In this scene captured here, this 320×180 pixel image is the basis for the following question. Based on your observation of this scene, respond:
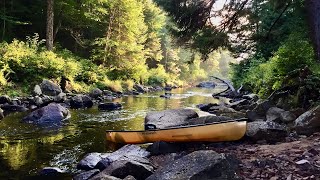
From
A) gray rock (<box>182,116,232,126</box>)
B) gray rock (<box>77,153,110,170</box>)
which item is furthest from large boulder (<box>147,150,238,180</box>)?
gray rock (<box>182,116,232,126</box>)

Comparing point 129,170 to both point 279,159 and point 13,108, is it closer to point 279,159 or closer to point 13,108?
point 279,159

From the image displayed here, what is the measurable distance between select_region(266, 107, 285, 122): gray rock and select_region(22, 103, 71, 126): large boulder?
556 centimetres

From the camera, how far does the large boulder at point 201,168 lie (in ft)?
12.3

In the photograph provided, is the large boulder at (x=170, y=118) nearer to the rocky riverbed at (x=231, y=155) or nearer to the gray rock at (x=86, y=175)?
the rocky riverbed at (x=231, y=155)

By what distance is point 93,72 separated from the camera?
63.7 feet

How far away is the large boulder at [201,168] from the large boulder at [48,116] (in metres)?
5.97

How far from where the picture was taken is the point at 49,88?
14031 mm

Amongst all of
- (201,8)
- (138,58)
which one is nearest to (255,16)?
(201,8)

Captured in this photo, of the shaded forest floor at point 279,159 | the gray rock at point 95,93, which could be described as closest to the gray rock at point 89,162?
the shaded forest floor at point 279,159

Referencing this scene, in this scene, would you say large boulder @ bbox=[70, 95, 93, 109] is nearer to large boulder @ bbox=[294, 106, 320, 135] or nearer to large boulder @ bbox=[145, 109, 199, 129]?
large boulder @ bbox=[145, 109, 199, 129]

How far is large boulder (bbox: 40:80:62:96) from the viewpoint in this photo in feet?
45.6

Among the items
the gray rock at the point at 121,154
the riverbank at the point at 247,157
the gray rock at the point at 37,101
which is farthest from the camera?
the gray rock at the point at 37,101

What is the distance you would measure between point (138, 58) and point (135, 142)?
1811cm

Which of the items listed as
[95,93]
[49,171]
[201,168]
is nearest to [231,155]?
[201,168]
